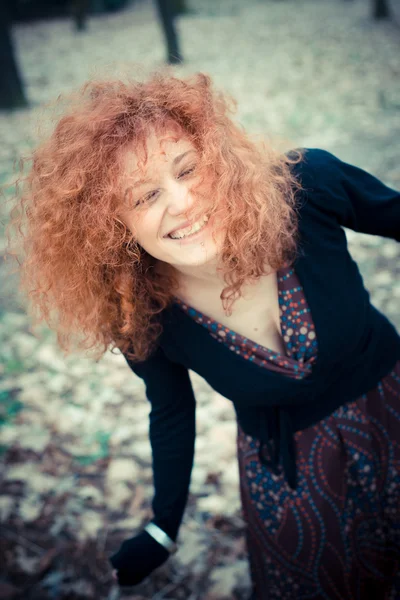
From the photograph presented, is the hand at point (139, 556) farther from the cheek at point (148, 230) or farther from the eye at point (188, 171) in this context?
the eye at point (188, 171)

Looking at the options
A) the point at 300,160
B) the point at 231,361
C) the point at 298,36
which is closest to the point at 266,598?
the point at 231,361

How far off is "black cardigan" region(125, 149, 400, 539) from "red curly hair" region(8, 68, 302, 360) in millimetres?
72

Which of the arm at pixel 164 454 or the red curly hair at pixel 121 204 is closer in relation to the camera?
the red curly hair at pixel 121 204

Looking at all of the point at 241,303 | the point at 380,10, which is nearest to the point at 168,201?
the point at 241,303

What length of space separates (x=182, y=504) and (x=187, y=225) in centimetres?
97

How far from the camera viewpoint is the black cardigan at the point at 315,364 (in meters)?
1.46

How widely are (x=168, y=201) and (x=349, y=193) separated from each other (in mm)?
568

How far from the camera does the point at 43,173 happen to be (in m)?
1.38

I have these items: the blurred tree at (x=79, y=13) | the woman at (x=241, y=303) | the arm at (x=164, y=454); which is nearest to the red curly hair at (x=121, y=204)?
the woman at (x=241, y=303)

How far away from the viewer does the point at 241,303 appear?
1548mm

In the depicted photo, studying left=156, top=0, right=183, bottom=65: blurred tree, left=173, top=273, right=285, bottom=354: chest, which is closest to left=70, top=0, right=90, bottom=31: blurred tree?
left=156, top=0, right=183, bottom=65: blurred tree

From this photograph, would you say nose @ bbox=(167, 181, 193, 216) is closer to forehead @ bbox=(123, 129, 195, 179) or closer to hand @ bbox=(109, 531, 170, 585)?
forehead @ bbox=(123, 129, 195, 179)

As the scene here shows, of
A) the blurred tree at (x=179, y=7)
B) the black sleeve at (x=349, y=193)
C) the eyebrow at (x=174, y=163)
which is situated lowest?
the blurred tree at (x=179, y=7)

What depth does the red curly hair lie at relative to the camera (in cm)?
130
